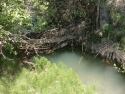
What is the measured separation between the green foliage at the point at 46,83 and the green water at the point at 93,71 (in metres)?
1.65

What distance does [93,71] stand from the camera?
639cm

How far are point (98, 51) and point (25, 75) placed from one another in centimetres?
343

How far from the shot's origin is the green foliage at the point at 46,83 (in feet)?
12.6

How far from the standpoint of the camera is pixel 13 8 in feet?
14.3

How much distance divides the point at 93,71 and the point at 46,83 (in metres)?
2.81

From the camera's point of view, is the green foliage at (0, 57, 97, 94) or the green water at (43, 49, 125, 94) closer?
the green foliage at (0, 57, 97, 94)

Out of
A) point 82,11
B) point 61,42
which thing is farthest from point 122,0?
point 61,42

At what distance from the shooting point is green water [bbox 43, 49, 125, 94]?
5863mm

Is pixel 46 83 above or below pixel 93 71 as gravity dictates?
above

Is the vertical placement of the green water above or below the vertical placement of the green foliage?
below

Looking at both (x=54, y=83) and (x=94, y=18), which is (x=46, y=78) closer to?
(x=54, y=83)

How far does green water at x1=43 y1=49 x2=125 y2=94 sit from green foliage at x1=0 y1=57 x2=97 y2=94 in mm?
1653

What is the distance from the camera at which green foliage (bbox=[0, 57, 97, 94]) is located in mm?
3850

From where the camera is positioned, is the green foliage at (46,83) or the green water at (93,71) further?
the green water at (93,71)
